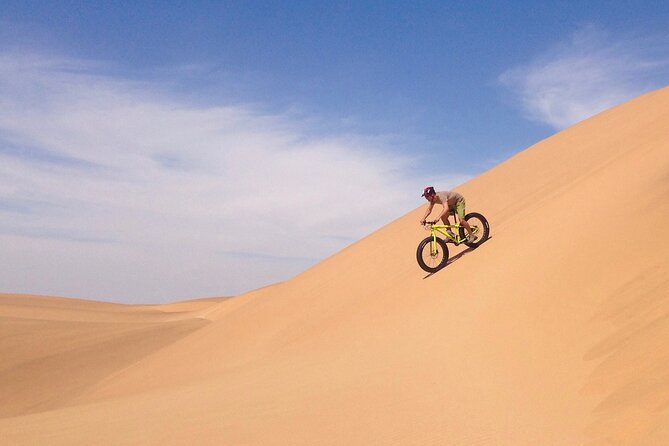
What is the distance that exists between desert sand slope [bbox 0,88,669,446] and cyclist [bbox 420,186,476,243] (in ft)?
1.47

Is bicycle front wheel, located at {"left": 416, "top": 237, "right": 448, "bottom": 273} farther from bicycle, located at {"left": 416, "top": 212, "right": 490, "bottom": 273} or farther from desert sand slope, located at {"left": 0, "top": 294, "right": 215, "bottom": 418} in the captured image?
desert sand slope, located at {"left": 0, "top": 294, "right": 215, "bottom": 418}

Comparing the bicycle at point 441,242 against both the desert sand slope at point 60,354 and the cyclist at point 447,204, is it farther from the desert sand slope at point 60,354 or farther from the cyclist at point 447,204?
the desert sand slope at point 60,354

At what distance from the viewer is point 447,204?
403 inches

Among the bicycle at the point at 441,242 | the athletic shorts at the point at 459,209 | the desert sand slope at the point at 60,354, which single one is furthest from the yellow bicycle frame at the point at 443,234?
the desert sand slope at the point at 60,354

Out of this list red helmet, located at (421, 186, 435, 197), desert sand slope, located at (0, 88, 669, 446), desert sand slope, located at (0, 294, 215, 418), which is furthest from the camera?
desert sand slope, located at (0, 294, 215, 418)

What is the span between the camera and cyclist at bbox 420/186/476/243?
10125 mm

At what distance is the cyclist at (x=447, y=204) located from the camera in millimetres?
10125

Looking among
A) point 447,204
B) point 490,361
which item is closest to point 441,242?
point 447,204

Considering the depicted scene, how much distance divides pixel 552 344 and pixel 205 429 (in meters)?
2.87

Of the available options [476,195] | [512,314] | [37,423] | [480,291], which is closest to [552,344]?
[512,314]

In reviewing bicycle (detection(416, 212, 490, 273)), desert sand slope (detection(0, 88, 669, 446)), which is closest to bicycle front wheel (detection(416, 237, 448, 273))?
bicycle (detection(416, 212, 490, 273))

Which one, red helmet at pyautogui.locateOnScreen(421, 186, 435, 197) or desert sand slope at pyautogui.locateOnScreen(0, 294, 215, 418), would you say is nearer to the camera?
red helmet at pyautogui.locateOnScreen(421, 186, 435, 197)

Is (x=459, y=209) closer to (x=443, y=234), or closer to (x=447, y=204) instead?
(x=447, y=204)

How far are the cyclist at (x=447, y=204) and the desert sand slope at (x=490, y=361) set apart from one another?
1.47 feet
